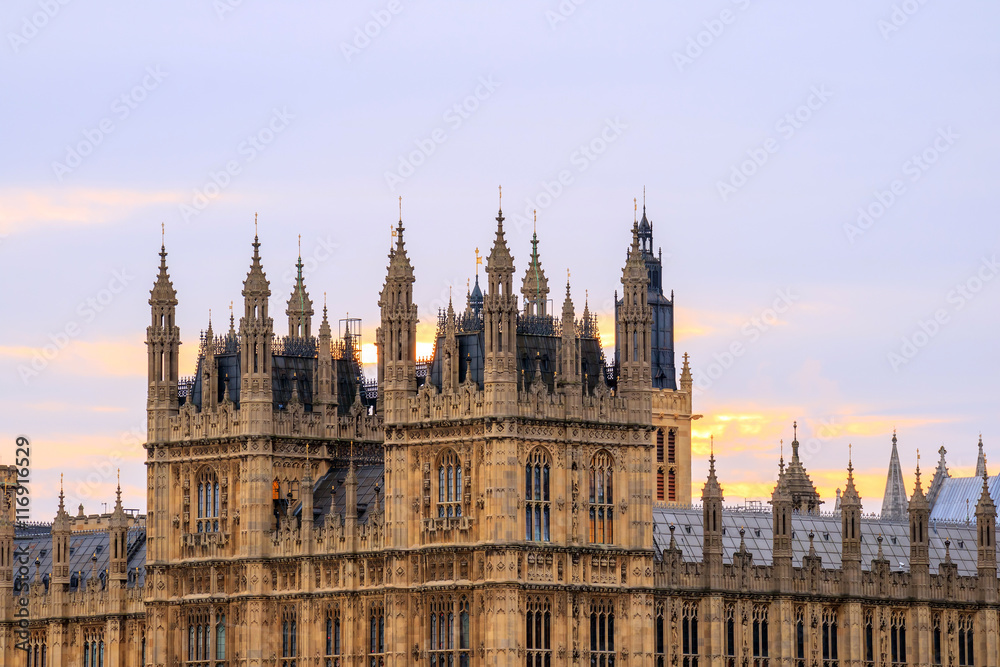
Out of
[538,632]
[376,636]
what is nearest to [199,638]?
[376,636]

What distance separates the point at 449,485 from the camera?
16425 centimetres

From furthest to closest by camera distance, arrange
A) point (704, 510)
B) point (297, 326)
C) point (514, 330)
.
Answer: point (297, 326)
point (704, 510)
point (514, 330)

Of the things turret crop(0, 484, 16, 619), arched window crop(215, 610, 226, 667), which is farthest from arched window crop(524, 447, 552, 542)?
turret crop(0, 484, 16, 619)

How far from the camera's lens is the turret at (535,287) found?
172 metres

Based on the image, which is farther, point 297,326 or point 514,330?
point 297,326

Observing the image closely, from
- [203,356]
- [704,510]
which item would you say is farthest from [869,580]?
[203,356]

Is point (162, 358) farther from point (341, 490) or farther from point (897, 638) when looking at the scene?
point (897, 638)

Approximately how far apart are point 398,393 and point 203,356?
1516 centimetres

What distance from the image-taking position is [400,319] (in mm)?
167125

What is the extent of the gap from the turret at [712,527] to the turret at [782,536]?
3.53 m

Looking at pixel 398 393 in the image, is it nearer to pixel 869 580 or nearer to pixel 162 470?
pixel 162 470

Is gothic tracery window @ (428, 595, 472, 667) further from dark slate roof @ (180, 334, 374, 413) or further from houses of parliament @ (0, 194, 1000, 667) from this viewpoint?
dark slate roof @ (180, 334, 374, 413)

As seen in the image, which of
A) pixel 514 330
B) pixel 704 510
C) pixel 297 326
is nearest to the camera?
pixel 514 330

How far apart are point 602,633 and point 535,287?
26740mm
